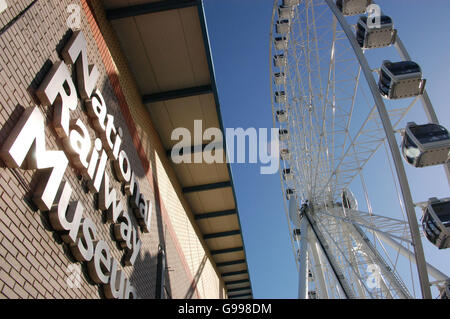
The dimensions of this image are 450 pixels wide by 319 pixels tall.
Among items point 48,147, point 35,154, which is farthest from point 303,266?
point 35,154

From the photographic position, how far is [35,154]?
4379mm

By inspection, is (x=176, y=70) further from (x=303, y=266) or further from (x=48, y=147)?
(x=303, y=266)

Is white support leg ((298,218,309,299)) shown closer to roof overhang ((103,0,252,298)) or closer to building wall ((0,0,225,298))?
roof overhang ((103,0,252,298))

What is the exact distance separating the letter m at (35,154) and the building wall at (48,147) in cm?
8

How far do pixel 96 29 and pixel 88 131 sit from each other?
8.24ft

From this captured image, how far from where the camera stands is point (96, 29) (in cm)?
764

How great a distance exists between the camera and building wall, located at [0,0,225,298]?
401 cm

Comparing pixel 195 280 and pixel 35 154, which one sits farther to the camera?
pixel 195 280

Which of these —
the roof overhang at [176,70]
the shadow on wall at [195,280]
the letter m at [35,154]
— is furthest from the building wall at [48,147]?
the shadow on wall at [195,280]

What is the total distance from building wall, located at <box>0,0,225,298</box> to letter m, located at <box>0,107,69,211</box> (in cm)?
8

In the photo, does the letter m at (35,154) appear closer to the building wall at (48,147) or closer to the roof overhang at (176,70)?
the building wall at (48,147)

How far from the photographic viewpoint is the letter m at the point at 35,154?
13.0 feet

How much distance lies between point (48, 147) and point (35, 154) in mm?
437

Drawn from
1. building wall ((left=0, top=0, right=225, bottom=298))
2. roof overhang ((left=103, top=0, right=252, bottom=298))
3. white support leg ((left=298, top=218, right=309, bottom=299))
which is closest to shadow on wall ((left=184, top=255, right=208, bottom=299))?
roof overhang ((left=103, top=0, right=252, bottom=298))
